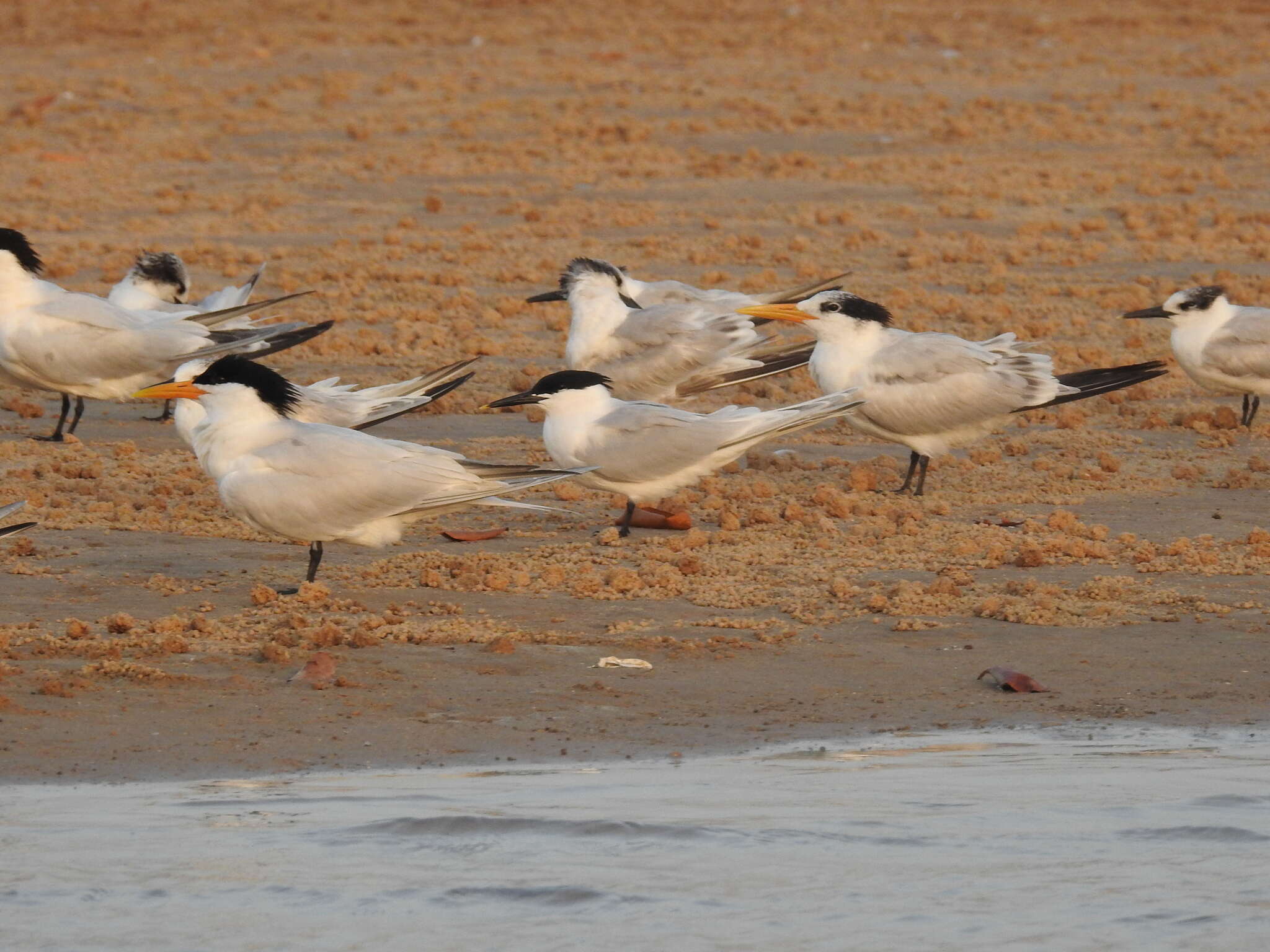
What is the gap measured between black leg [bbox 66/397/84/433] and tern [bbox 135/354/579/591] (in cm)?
237

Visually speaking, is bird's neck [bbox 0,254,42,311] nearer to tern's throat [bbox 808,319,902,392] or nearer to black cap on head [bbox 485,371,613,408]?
black cap on head [bbox 485,371,613,408]

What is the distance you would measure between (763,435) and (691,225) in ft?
22.3

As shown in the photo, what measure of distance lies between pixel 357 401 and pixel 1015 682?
3.12 meters

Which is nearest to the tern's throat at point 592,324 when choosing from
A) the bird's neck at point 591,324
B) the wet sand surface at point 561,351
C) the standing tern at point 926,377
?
the bird's neck at point 591,324

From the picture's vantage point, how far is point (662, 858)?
4.75 metres

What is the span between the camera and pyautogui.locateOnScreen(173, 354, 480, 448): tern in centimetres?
795

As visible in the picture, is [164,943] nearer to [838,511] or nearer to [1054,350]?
[838,511]

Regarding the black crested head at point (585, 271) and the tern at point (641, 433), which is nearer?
the tern at point (641, 433)

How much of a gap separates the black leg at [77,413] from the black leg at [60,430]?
4 centimetres

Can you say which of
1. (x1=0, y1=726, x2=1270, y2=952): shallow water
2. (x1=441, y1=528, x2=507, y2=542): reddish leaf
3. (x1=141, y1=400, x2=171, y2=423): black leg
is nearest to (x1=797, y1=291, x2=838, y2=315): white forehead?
(x1=441, y1=528, x2=507, y2=542): reddish leaf

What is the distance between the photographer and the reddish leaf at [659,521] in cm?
806

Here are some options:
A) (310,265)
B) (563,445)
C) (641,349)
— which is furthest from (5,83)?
(563,445)

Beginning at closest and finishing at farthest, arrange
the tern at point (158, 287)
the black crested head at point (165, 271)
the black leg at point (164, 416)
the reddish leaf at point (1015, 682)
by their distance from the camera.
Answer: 1. the reddish leaf at point (1015, 682)
2. the black leg at point (164, 416)
3. the tern at point (158, 287)
4. the black crested head at point (165, 271)

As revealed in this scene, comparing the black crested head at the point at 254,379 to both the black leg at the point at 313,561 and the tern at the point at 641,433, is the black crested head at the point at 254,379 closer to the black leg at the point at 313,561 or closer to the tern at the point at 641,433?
the black leg at the point at 313,561
